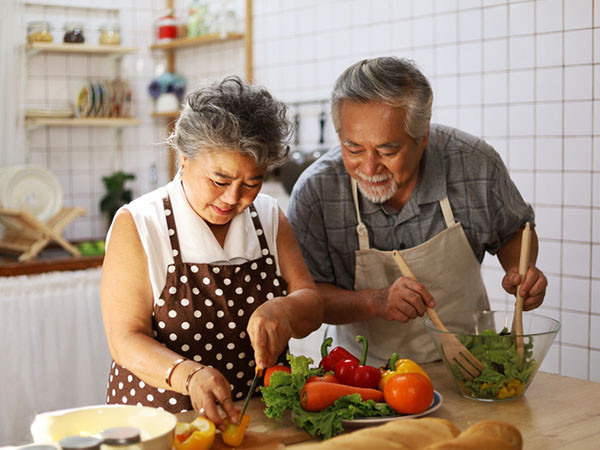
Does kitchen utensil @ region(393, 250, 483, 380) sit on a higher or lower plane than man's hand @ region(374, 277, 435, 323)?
lower

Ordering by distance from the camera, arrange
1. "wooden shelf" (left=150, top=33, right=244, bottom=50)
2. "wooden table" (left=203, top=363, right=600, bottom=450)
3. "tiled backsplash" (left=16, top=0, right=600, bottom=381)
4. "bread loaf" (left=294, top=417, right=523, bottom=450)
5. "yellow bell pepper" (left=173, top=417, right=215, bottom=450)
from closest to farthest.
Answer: "bread loaf" (left=294, top=417, right=523, bottom=450) → "yellow bell pepper" (left=173, top=417, right=215, bottom=450) → "wooden table" (left=203, top=363, right=600, bottom=450) → "tiled backsplash" (left=16, top=0, right=600, bottom=381) → "wooden shelf" (left=150, top=33, right=244, bottom=50)

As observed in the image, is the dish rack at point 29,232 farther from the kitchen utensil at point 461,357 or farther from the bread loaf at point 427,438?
the bread loaf at point 427,438

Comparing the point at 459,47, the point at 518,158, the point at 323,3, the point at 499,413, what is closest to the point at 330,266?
the point at 499,413

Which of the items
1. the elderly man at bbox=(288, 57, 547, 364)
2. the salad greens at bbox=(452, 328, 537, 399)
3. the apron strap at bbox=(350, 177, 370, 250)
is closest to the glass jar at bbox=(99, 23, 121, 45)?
the elderly man at bbox=(288, 57, 547, 364)

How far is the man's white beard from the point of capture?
186 centimetres

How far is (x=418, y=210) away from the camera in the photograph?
6.56ft

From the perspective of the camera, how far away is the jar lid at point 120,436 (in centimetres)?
106

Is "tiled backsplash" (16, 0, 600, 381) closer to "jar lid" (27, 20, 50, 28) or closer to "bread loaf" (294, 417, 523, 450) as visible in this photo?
"jar lid" (27, 20, 50, 28)

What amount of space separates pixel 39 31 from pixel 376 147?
267 centimetres

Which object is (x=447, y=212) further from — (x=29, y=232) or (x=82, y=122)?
(x=82, y=122)

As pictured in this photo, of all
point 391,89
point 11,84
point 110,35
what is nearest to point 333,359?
point 391,89

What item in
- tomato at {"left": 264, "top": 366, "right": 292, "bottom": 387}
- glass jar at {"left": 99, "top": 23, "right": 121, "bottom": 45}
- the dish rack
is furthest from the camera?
glass jar at {"left": 99, "top": 23, "right": 121, "bottom": 45}

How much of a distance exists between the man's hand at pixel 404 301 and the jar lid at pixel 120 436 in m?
0.81

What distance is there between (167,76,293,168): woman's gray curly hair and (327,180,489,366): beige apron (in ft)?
1.39
